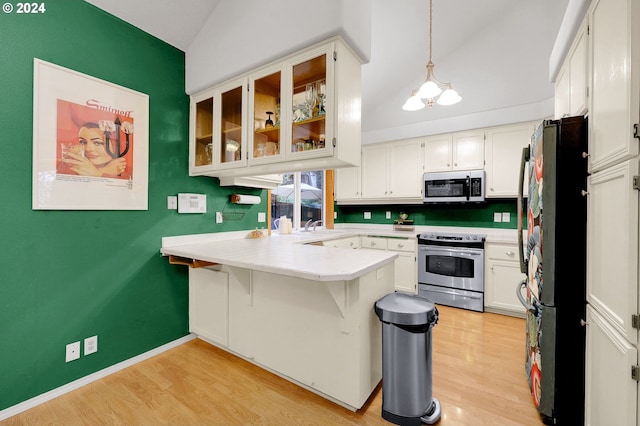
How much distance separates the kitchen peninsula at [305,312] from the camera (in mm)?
1591

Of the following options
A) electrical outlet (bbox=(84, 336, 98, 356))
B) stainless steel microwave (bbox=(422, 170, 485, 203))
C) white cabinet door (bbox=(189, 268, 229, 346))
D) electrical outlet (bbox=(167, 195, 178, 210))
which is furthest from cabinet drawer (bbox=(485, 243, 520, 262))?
electrical outlet (bbox=(84, 336, 98, 356))

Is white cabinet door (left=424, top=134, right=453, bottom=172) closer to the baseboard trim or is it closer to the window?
the window

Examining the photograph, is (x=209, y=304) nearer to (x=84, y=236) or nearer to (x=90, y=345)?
(x=90, y=345)

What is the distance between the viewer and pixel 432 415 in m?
1.60

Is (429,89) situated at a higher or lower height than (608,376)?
higher

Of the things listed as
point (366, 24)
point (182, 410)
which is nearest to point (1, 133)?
point (182, 410)

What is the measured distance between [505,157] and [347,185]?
2234mm

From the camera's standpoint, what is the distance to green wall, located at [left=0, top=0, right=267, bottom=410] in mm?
1646

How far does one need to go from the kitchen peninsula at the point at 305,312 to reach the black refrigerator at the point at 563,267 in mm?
870

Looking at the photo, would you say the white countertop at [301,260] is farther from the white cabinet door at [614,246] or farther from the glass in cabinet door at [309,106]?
the white cabinet door at [614,246]

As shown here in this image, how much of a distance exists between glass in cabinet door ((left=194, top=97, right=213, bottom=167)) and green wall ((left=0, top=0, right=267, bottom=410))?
0.37 ft

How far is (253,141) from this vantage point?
7.25 ft

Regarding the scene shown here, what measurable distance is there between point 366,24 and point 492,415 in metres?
2.67

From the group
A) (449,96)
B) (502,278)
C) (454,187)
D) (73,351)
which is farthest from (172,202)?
(502,278)
